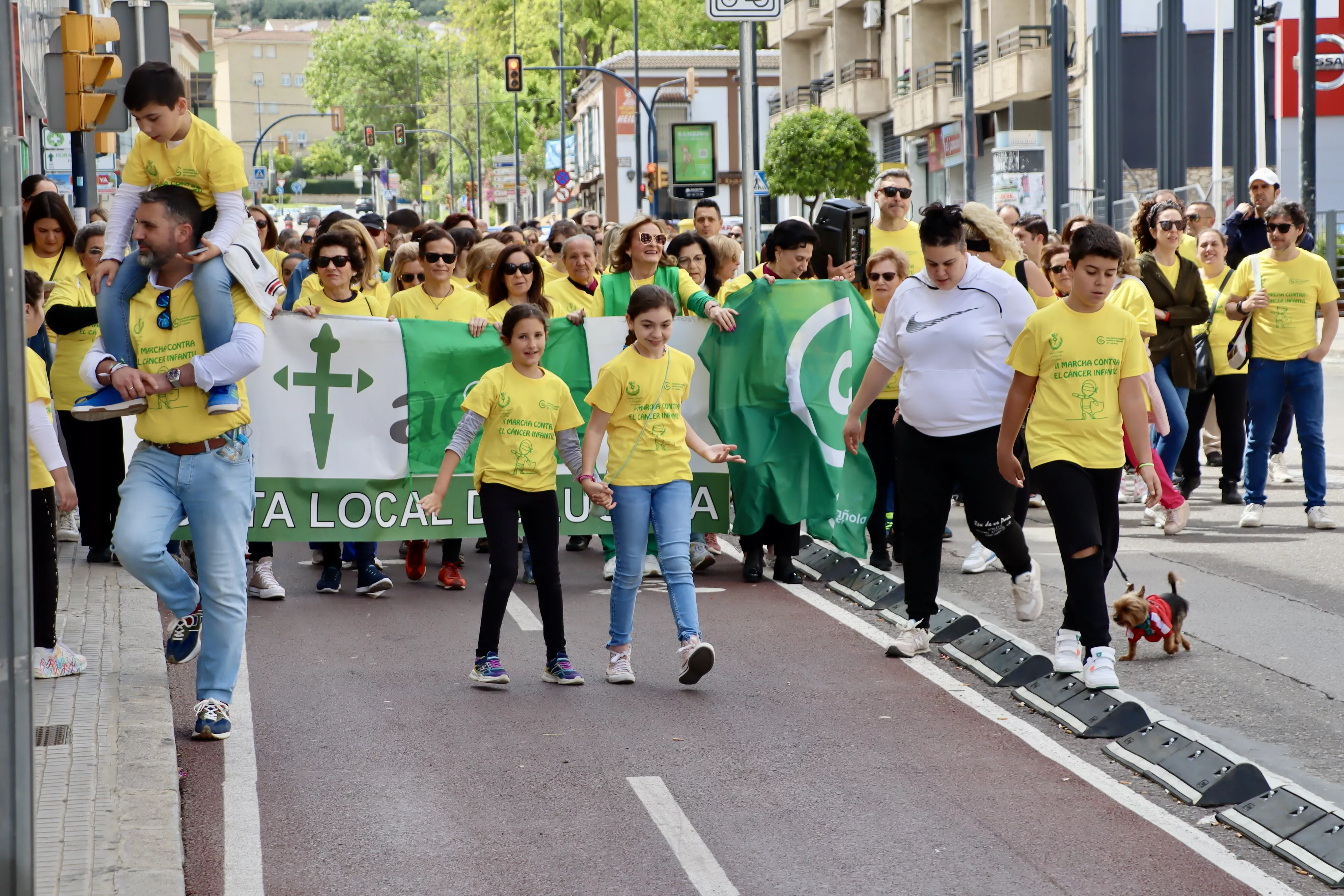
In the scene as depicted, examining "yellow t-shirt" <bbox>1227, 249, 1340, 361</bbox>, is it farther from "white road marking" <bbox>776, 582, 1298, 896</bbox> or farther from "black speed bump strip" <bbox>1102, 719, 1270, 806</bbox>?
"black speed bump strip" <bbox>1102, 719, 1270, 806</bbox>

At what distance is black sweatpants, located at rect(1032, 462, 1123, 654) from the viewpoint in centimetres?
711

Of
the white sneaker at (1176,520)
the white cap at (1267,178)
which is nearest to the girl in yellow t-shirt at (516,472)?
the white sneaker at (1176,520)

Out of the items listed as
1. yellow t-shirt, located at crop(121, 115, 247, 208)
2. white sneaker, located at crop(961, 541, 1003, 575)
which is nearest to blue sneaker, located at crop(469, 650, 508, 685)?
yellow t-shirt, located at crop(121, 115, 247, 208)

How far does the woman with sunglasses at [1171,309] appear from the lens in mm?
11969

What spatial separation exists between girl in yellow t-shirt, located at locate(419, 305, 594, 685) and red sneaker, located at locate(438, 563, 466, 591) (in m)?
2.44

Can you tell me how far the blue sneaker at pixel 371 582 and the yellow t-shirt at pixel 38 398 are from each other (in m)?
2.79

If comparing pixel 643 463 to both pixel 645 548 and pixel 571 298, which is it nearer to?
pixel 645 548

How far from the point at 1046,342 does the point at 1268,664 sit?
6.42 feet

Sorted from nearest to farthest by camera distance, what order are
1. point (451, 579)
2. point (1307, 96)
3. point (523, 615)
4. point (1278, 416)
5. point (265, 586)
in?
point (523, 615), point (265, 586), point (451, 579), point (1278, 416), point (1307, 96)

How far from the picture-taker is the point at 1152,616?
781cm

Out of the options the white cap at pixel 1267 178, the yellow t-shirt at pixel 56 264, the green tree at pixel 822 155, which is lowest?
the yellow t-shirt at pixel 56 264

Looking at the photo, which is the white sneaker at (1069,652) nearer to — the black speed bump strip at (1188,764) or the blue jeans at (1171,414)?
the black speed bump strip at (1188,764)

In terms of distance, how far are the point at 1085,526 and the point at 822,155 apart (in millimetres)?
43925

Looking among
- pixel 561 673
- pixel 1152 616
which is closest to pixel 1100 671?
pixel 1152 616
